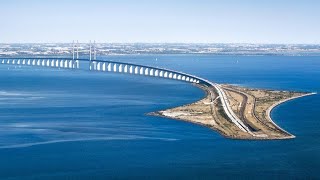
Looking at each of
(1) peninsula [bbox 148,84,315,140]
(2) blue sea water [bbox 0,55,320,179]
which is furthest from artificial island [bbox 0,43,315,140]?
(2) blue sea water [bbox 0,55,320,179]

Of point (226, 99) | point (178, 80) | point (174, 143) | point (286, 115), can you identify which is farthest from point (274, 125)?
point (178, 80)

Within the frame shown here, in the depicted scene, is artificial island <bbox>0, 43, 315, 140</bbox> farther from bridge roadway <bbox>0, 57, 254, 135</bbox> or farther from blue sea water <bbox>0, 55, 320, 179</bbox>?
blue sea water <bbox>0, 55, 320, 179</bbox>

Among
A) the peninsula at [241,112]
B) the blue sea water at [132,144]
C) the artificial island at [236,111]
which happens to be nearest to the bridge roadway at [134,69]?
the artificial island at [236,111]

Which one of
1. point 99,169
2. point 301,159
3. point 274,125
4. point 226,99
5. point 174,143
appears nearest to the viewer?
point 99,169

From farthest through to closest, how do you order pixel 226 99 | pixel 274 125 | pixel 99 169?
pixel 226 99 → pixel 274 125 → pixel 99 169

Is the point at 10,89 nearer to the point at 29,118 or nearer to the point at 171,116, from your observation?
the point at 29,118

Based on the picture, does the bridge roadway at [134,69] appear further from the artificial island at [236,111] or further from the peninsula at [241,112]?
the peninsula at [241,112]

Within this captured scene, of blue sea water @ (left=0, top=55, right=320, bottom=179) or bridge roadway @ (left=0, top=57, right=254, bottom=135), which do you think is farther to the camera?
bridge roadway @ (left=0, top=57, right=254, bottom=135)
